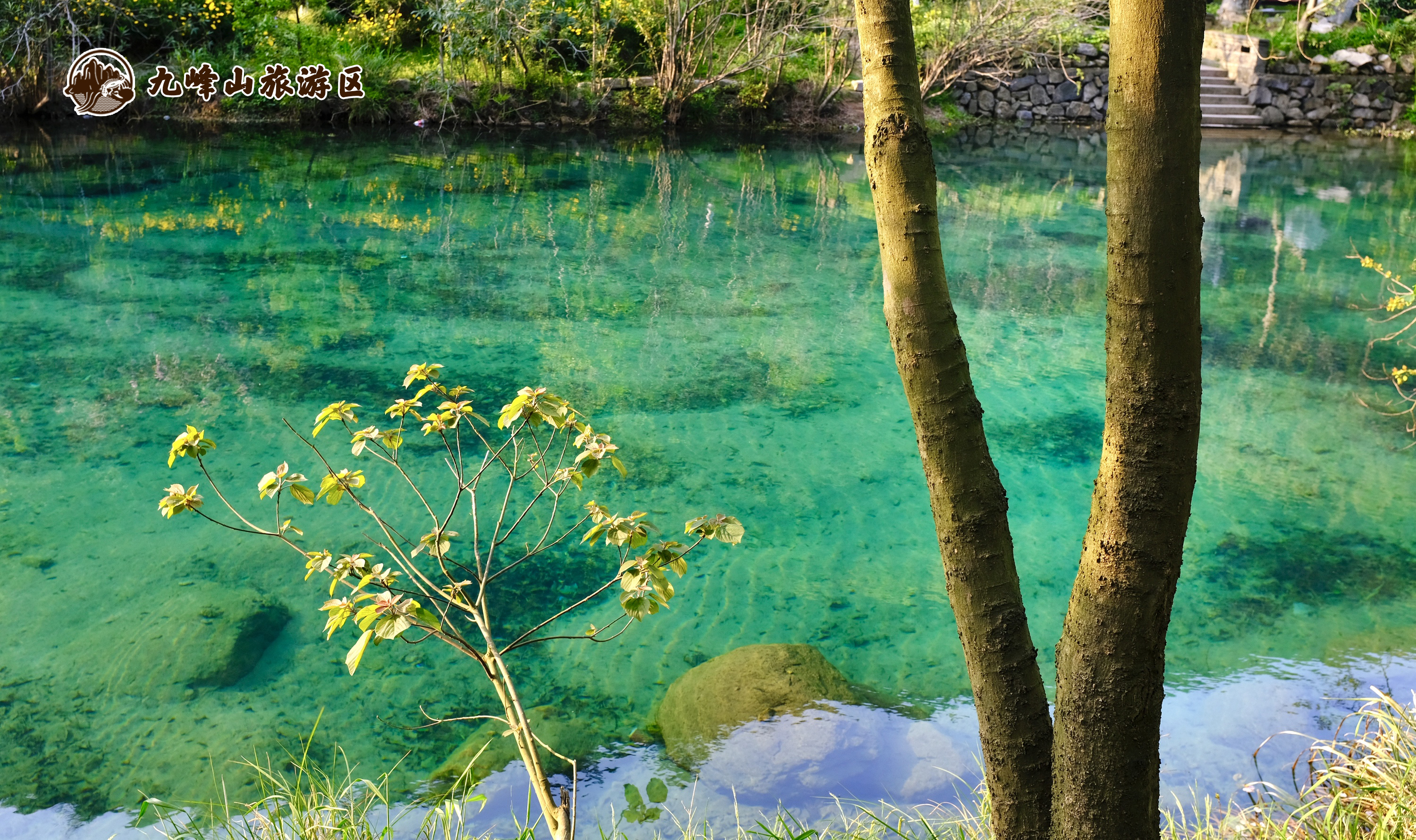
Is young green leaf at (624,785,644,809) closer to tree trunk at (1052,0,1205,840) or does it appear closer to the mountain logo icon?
tree trunk at (1052,0,1205,840)

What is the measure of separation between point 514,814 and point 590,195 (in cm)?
870

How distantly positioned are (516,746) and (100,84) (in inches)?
558

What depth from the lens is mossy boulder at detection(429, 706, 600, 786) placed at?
286cm

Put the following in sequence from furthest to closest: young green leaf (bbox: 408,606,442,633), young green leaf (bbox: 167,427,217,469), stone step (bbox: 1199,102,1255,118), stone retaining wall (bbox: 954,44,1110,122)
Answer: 1. stone retaining wall (bbox: 954,44,1110,122)
2. stone step (bbox: 1199,102,1255,118)
3. young green leaf (bbox: 167,427,217,469)
4. young green leaf (bbox: 408,606,442,633)

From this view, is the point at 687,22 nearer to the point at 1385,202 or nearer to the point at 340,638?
the point at 1385,202

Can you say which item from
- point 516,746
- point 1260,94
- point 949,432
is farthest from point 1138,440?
point 1260,94

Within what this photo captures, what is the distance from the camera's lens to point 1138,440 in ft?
4.52

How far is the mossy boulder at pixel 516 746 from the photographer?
2.86 metres

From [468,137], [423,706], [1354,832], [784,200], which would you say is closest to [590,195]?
[784,200]

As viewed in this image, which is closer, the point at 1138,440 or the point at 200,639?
the point at 1138,440

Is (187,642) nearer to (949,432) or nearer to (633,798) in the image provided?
(633,798)

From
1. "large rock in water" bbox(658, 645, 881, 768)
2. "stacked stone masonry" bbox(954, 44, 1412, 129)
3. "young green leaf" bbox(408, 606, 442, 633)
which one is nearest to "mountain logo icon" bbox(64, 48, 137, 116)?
"stacked stone masonry" bbox(954, 44, 1412, 129)

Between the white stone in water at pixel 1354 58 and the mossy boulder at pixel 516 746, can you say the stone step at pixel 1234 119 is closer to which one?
the white stone in water at pixel 1354 58

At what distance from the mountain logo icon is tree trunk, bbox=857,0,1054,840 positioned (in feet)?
49.6
